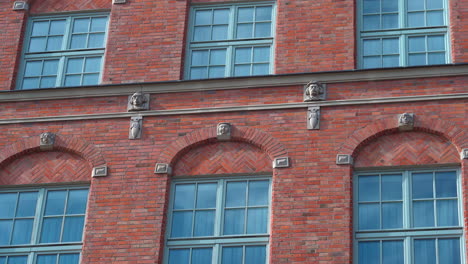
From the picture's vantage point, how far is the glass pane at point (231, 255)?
70.2 ft

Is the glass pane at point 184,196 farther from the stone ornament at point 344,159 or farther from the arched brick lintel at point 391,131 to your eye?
the arched brick lintel at point 391,131

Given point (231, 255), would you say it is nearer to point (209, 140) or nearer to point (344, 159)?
point (209, 140)

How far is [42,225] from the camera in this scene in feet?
73.8

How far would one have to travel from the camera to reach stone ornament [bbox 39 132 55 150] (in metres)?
23.4

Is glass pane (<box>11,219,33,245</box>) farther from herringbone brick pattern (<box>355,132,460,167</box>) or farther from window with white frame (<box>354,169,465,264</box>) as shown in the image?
herringbone brick pattern (<box>355,132,460,167</box>)

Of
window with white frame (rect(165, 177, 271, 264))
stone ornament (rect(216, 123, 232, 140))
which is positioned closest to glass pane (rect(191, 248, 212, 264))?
window with white frame (rect(165, 177, 271, 264))

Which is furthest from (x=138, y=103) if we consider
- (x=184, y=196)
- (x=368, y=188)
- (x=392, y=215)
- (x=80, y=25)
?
(x=392, y=215)

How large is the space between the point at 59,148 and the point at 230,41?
428 centimetres

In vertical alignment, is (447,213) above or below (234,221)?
above

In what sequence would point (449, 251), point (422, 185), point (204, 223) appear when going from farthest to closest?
point (204, 223)
point (422, 185)
point (449, 251)

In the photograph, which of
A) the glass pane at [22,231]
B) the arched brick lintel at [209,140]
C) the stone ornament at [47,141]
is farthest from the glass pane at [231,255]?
the stone ornament at [47,141]

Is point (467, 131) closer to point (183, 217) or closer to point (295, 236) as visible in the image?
point (295, 236)

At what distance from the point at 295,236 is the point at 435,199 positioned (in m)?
2.69

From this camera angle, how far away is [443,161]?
2181cm
